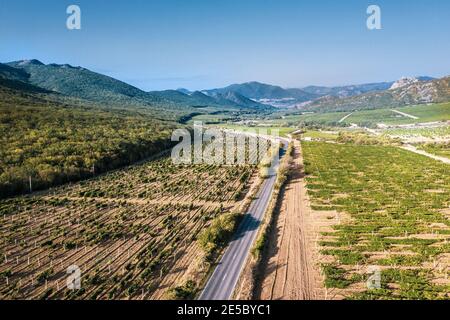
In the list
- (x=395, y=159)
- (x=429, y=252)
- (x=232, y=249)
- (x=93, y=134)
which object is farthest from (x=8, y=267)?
(x=395, y=159)

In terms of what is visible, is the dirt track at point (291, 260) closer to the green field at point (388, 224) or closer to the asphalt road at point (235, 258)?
the green field at point (388, 224)

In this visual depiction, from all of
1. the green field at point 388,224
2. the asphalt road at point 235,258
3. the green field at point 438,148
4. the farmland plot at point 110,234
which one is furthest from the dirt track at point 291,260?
the green field at point 438,148

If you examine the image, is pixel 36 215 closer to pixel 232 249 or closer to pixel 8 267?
pixel 8 267

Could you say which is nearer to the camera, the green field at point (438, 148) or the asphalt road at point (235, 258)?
the asphalt road at point (235, 258)

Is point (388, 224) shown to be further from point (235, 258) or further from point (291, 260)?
point (235, 258)

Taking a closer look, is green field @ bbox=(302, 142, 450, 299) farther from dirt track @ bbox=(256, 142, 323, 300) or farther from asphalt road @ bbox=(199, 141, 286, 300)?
asphalt road @ bbox=(199, 141, 286, 300)

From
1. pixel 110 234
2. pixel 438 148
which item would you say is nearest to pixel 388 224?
pixel 110 234
